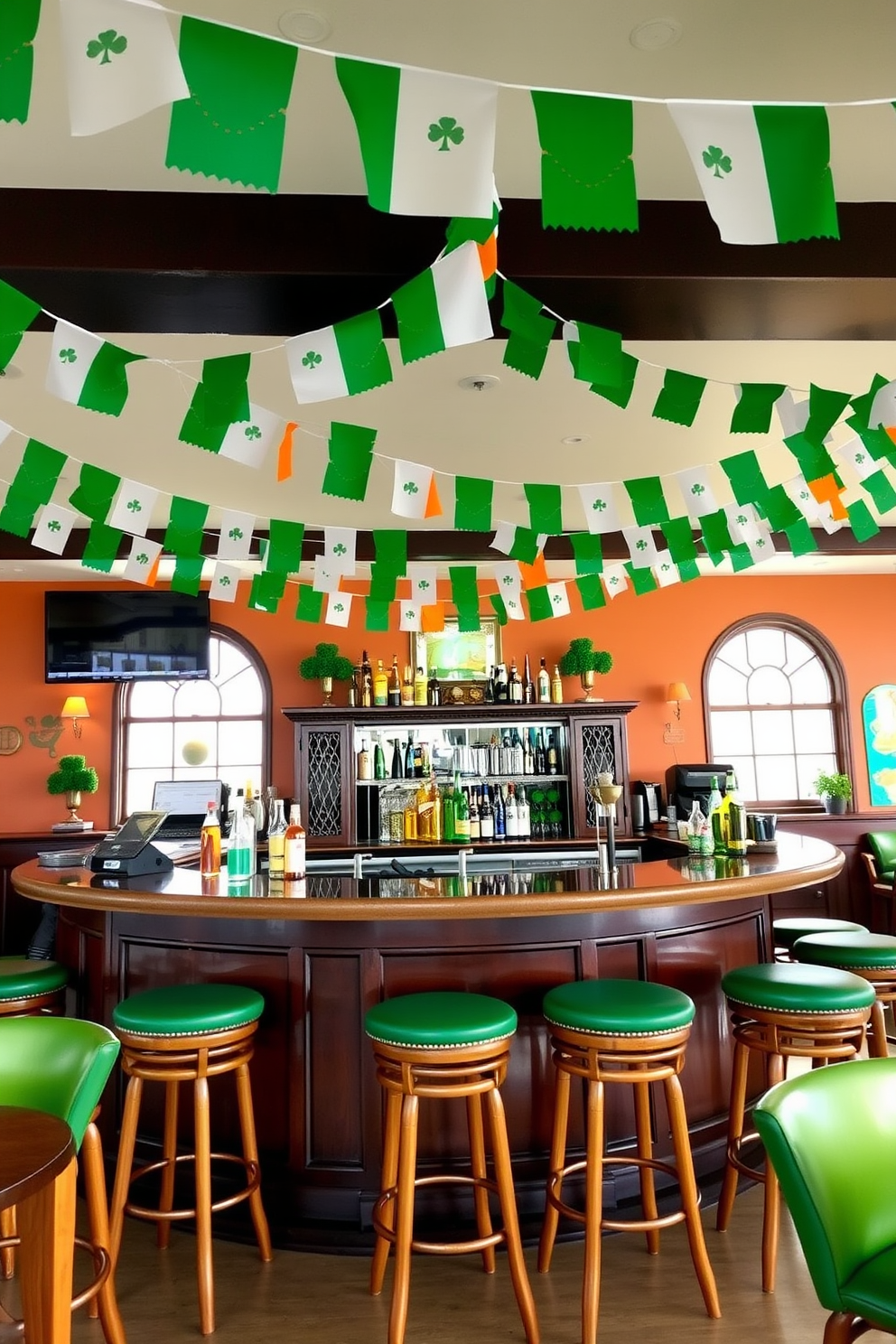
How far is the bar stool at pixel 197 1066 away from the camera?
253 centimetres

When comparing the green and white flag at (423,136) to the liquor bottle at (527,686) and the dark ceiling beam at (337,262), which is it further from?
the liquor bottle at (527,686)

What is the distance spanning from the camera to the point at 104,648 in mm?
6852

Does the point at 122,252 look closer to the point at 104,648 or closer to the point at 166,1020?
the point at 166,1020

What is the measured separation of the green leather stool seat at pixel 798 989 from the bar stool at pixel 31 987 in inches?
91.8

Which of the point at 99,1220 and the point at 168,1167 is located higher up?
the point at 99,1220

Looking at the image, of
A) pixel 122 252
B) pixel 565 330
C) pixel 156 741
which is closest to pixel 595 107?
pixel 565 330

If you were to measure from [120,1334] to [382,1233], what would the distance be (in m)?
0.67

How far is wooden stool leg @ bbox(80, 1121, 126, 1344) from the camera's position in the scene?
2.20 meters

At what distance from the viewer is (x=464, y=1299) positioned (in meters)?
2.53

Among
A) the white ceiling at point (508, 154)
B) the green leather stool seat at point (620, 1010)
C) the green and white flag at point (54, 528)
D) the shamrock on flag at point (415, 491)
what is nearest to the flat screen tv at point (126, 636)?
the white ceiling at point (508, 154)

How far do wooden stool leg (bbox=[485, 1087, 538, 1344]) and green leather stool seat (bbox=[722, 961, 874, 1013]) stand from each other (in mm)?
901

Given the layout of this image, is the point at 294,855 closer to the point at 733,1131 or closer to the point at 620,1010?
the point at 620,1010

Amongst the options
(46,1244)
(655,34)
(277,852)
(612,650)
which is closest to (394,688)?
(612,650)

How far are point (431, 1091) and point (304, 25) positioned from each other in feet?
8.52
